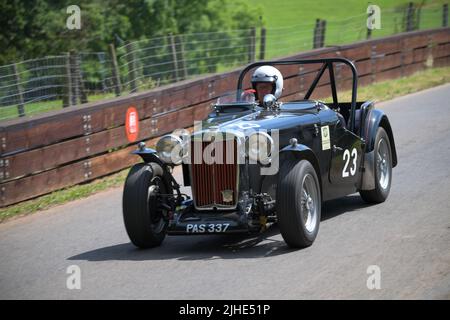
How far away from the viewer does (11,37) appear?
72.0 feet

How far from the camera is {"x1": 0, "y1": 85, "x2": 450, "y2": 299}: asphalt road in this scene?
238 inches

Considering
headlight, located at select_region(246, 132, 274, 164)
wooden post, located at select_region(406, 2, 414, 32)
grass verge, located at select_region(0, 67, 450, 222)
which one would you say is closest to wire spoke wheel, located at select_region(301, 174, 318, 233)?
headlight, located at select_region(246, 132, 274, 164)

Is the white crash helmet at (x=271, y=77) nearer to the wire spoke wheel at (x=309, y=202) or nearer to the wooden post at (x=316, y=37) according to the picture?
the wire spoke wheel at (x=309, y=202)

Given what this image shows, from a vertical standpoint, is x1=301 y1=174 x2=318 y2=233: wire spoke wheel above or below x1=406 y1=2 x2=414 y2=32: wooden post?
above

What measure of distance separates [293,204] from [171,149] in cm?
129

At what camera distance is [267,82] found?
8656mm

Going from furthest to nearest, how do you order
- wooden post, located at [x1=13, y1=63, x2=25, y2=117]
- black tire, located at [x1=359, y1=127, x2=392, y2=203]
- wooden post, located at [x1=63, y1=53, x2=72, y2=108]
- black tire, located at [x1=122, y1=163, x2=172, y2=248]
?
wooden post, located at [x1=63, y1=53, x2=72, y2=108] → wooden post, located at [x1=13, y1=63, x2=25, y2=117] → black tire, located at [x1=359, y1=127, x2=392, y2=203] → black tire, located at [x1=122, y1=163, x2=172, y2=248]

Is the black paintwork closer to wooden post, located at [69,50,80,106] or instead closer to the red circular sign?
the red circular sign

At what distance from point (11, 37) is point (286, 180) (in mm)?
16395

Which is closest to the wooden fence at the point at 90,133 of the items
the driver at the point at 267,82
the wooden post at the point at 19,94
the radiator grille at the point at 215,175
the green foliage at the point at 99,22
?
the wooden post at the point at 19,94

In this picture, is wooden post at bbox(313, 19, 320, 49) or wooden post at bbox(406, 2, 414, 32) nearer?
wooden post at bbox(313, 19, 320, 49)

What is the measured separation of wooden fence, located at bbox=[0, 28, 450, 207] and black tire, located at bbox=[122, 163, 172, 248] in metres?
2.78

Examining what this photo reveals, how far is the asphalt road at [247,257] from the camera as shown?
6.05m

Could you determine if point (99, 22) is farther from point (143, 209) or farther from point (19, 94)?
point (143, 209)
